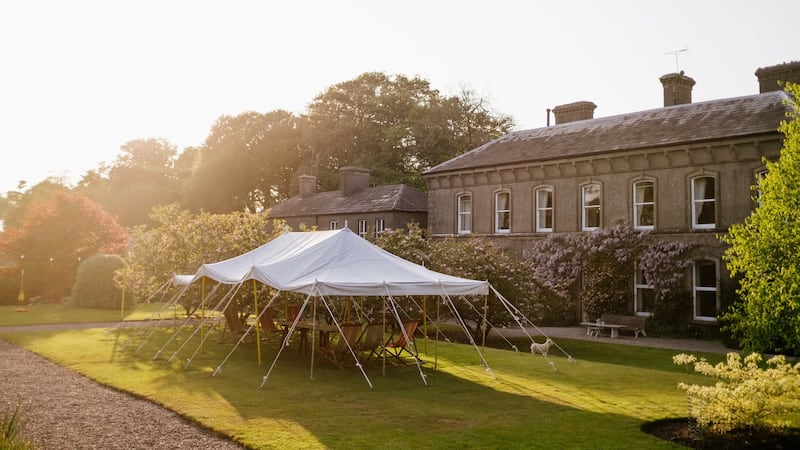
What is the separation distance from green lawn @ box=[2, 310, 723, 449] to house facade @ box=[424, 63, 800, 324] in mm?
Result: 6922

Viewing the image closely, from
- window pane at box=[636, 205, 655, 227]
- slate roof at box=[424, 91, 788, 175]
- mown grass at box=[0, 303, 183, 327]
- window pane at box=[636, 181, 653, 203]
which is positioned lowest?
mown grass at box=[0, 303, 183, 327]

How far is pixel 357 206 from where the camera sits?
3825 cm

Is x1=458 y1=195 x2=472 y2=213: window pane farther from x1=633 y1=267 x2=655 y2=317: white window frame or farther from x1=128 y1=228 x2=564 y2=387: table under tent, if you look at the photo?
x1=128 y1=228 x2=564 y2=387: table under tent

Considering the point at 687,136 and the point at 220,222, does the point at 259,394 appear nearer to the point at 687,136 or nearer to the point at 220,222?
the point at 220,222

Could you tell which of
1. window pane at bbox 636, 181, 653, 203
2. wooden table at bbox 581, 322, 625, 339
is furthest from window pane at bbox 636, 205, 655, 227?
wooden table at bbox 581, 322, 625, 339

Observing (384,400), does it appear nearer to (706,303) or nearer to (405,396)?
(405,396)

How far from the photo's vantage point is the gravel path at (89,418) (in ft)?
27.7

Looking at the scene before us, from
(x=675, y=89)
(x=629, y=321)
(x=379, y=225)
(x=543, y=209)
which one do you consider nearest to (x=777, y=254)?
(x=629, y=321)

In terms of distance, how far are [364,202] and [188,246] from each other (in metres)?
17.5

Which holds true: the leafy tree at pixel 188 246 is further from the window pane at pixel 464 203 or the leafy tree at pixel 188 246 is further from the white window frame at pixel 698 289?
the white window frame at pixel 698 289

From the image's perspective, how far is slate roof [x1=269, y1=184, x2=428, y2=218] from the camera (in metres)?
36.3

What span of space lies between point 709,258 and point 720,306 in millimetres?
1712

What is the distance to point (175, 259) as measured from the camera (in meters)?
21.7

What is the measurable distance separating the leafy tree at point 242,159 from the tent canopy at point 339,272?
38884 mm
